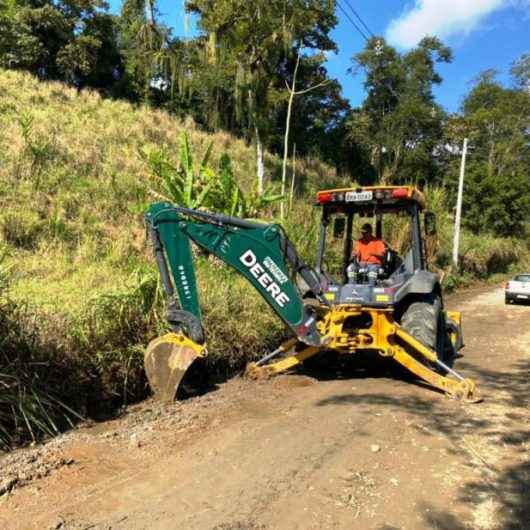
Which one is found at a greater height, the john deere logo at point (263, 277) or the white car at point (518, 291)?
the john deere logo at point (263, 277)

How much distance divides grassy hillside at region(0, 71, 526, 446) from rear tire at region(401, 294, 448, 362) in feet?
6.87

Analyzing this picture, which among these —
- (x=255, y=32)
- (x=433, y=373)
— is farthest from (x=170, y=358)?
(x=255, y=32)

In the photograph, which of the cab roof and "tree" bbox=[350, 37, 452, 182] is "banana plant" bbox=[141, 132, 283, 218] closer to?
the cab roof

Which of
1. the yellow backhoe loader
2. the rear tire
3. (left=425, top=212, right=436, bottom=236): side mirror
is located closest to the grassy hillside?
the yellow backhoe loader

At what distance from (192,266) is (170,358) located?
0.93 meters

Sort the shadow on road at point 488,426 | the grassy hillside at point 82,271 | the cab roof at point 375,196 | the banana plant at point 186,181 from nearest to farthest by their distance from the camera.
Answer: the shadow on road at point 488,426 < the grassy hillside at point 82,271 < the cab roof at point 375,196 < the banana plant at point 186,181

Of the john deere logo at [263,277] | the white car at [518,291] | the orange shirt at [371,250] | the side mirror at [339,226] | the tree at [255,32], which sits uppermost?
the tree at [255,32]

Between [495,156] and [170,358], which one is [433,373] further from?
[495,156]

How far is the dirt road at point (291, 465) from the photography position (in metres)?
3.53

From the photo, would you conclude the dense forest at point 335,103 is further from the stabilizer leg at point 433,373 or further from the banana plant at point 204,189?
the stabilizer leg at point 433,373

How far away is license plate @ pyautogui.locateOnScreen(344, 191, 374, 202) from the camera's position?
22.6 feet

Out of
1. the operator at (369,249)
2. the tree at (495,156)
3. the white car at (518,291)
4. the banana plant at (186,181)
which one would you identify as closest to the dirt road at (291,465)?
the operator at (369,249)

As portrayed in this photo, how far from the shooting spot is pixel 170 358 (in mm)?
5496

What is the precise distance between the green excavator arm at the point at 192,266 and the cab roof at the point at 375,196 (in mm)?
1399
